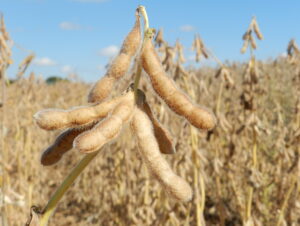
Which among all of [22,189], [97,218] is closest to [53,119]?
[22,189]

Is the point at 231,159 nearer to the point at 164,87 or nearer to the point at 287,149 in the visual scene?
the point at 287,149

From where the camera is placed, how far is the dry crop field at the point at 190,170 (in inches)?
108

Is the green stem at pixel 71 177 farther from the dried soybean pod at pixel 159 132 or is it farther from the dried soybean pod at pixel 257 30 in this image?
the dried soybean pod at pixel 257 30

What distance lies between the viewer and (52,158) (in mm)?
1024

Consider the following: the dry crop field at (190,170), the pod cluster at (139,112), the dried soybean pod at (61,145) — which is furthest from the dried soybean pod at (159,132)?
the dry crop field at (190,170)

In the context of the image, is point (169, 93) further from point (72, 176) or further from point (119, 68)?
point (72, 176)

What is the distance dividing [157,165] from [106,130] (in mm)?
127

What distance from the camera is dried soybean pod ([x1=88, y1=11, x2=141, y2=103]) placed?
37.1 inches

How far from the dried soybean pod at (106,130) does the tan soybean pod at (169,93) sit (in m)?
0.06

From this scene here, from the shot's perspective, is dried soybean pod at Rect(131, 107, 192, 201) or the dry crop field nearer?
dried soybean pod at Rect(131, 107, 192, 201)

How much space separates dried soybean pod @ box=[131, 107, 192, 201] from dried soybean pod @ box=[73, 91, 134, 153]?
1.6 inches

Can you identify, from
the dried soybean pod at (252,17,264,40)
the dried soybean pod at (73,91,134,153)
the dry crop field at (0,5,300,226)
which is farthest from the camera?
the dried soybean pod at (252,17,264,40)

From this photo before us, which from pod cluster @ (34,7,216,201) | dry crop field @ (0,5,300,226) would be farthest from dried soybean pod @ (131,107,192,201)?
dry crop field @ (0,5,300,226)

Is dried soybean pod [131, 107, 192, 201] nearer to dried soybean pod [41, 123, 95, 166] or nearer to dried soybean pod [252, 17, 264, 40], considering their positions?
dried soybean pod [41, 123, 95, 166]
